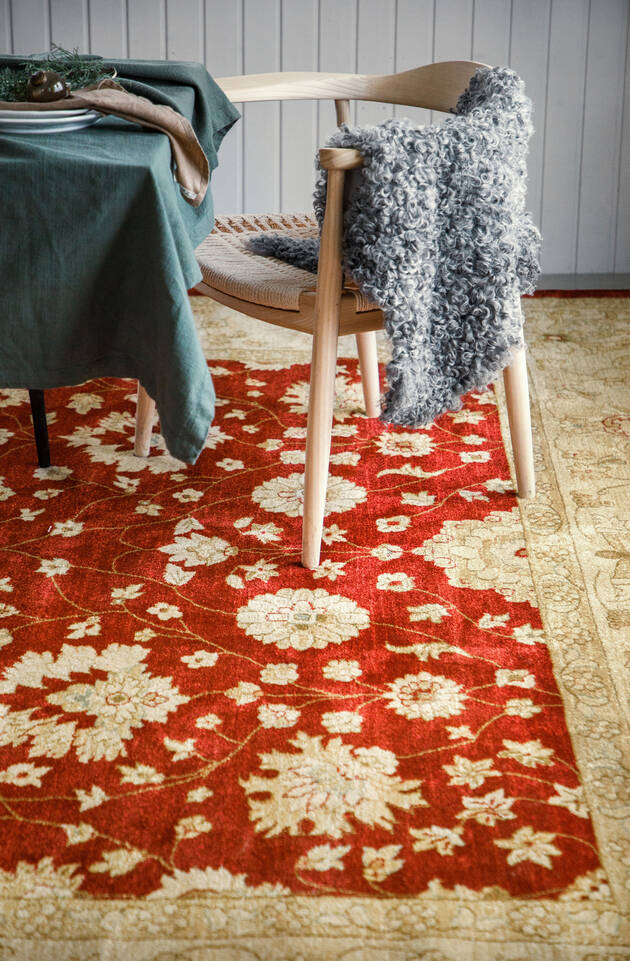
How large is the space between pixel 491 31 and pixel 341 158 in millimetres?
1926

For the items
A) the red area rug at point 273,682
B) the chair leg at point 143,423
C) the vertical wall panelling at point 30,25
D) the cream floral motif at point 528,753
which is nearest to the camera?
the red area rug at point 273,682

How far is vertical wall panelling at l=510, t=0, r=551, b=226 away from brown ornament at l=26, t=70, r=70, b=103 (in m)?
2.06

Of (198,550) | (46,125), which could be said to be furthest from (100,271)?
(198,550)

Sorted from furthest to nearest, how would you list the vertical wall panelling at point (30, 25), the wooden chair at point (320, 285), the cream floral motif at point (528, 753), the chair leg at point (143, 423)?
the vertical wall panelling at point (30, 25) → the chair leg at point (143, 423) → the wooden chair at point (320, 285) → the cream floral motif at point (528, 753)

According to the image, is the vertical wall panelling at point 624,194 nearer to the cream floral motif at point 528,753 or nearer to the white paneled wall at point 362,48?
the white paneled wall at point 362,48

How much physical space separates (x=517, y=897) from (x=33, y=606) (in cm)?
84

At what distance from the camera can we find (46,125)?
122 cm

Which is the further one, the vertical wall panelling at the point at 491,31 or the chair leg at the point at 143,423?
the vertical wall panelling at the point at 491,31

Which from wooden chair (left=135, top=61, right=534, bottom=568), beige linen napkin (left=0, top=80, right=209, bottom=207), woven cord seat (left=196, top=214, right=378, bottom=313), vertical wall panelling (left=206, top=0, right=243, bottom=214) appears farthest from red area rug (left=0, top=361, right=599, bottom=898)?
vertical wall panelling (left=206, top=0, right=243, bottom=214)

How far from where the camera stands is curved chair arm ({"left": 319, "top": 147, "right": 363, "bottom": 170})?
4.40 ft

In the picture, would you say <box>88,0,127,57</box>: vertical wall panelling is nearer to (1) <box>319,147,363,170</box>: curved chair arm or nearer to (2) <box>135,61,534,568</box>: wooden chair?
(2) <box>135,61,534,568</box>: wooden chair

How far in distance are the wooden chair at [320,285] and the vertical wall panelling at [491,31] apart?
3.95 ft

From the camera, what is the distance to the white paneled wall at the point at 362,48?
9.57 feet

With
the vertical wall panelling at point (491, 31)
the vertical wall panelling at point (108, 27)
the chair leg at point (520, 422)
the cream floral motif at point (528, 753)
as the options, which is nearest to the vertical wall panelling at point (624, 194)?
the vertical wall panelling at point (491, 31)
